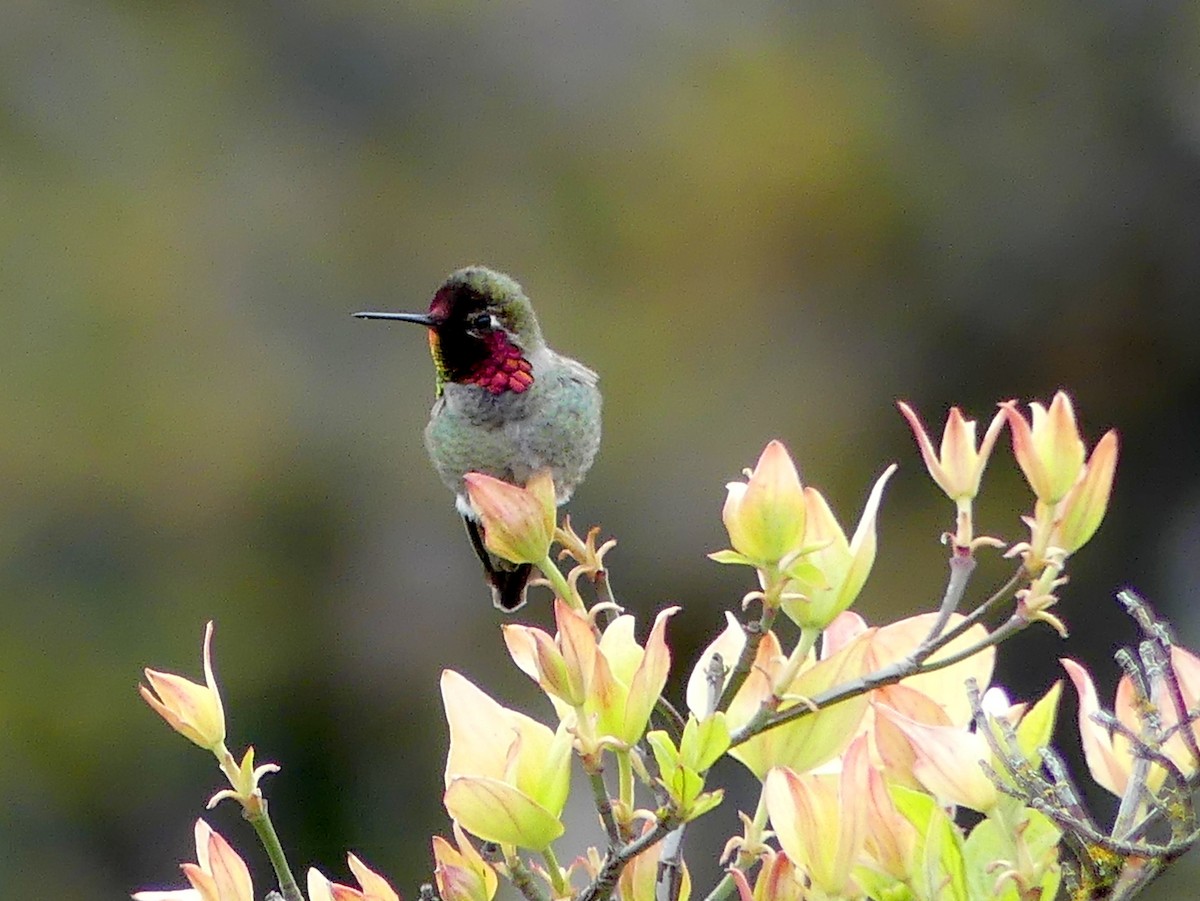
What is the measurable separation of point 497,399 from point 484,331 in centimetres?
8

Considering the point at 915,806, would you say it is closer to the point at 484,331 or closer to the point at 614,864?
the point at 614,864

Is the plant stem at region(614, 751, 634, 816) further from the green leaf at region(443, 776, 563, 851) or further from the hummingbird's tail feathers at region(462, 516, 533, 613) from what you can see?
the hummingbird's tail feathers at region(462, 516, 533, 613)

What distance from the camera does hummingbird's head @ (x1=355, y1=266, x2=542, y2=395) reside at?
1.87 meters

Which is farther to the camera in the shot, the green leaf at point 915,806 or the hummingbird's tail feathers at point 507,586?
the hummingbird's tail feathers at point 507,586

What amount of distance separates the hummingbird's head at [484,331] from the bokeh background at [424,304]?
8.87ft

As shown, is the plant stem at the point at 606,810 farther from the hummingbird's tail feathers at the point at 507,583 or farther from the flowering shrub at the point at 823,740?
the hummingbird's tail feathers at the point at 507,583

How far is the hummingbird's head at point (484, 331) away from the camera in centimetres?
187

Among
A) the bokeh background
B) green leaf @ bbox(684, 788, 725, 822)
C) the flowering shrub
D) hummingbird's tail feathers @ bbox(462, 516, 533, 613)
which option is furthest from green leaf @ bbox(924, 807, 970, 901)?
the bokeh background

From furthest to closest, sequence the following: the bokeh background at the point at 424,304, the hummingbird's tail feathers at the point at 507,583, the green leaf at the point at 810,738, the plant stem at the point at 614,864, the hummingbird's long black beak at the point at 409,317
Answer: the bokeh background at the point at 424,304, the hummingbird's tail feathers at the point at 507,583, the hummingbird's long black beak at the point at 409,317, the green leaf at the point at 810,738, the plant stem at the point at 614,864

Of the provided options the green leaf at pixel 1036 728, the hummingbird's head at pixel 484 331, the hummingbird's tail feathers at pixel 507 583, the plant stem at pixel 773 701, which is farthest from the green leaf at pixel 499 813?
the hummingbird's head at pixel 484 331

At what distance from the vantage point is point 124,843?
16.2 ft

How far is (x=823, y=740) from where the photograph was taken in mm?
877

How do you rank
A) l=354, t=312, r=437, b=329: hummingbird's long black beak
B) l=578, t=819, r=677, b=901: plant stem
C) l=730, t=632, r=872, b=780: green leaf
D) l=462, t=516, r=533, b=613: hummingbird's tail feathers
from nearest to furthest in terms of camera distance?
l=578, t=819, r=677, b=901: plant stem, l=730, t=632, r=872, b=780: green leaf, l=354, t=312, r=437, b=329: hummingbird's long black beak, l=462, t=516, r=533, b=613: hummingbird's tail feathers

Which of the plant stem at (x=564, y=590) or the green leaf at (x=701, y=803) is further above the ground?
the plant stem at (x=564, y=590)
